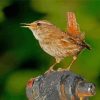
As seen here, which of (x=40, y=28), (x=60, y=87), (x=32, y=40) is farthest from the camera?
(x=32, y=40)

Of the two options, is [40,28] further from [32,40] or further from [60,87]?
[32,40]

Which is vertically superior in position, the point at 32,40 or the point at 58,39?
the point at 58,39

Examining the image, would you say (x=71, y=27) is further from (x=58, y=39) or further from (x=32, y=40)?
(x=32, y=40)

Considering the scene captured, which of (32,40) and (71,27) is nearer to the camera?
(71,27)

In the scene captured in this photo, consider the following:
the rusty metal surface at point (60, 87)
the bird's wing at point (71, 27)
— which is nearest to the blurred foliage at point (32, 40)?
the bird's wing at point (71, 27)

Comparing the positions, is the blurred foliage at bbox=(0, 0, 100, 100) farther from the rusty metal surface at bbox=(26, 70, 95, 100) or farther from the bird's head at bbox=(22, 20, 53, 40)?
the rusty metal surface at bbox=(26, 70, 95, 100)

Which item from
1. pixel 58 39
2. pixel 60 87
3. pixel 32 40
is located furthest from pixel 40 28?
pixel 32 40

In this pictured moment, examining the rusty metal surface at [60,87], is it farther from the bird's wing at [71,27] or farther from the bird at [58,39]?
the bird's wing at [71,27]

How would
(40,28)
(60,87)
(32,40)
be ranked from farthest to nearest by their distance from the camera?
1. (32,40)
2. (40,28)
3. (60,87)
